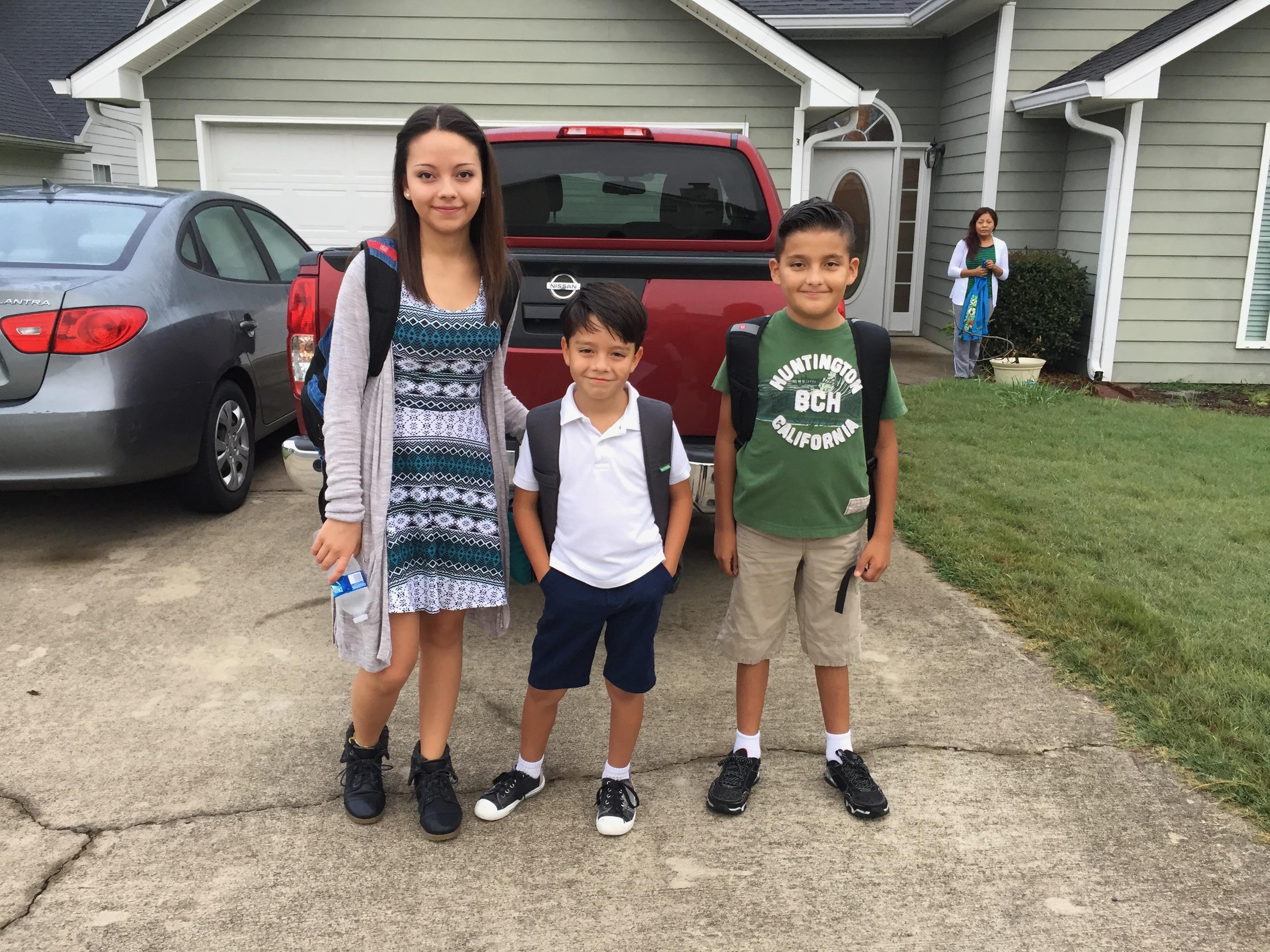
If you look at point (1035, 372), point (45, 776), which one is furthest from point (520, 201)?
point (1035, 372)

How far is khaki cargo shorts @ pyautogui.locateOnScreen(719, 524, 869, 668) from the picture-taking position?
2.69 m

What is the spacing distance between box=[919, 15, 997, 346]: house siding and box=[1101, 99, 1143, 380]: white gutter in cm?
153

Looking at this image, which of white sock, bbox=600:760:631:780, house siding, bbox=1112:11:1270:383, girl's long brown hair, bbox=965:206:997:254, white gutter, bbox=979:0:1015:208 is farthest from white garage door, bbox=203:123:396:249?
white sock, bbox=600:760:631:780

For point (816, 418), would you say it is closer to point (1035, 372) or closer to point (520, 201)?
point (520, 201)

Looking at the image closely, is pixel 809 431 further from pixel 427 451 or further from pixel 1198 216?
pixel 1198 216

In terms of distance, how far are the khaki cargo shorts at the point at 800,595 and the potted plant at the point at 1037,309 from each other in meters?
7.24

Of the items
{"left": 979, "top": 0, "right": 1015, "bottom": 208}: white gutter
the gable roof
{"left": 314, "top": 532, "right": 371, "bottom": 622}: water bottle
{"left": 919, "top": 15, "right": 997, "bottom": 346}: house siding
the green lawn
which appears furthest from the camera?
{"left": 919, "top": 15, "right": 997, "bottom": 346}: house siding

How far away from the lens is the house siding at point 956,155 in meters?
10.3

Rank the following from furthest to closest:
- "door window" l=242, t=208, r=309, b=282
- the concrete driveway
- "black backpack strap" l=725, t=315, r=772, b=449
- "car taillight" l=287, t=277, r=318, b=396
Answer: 1. "door window" l=242, t=208, r=309, b=282
2. "car taillight" l=287, t=277, r=318, b=396
3. "black backpack strap" l=725, t=315, r=772, b=449
4. the concrete driveway

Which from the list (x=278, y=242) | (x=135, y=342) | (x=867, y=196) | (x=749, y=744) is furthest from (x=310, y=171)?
(x=749, y=744)

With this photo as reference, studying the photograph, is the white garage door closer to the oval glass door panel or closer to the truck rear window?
the oval glass door panel

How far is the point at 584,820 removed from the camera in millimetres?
2650

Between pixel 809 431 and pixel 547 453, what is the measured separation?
68 centimetres

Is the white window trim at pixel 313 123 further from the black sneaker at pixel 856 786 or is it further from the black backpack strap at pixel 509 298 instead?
the black sneaker at pixel 856 786
